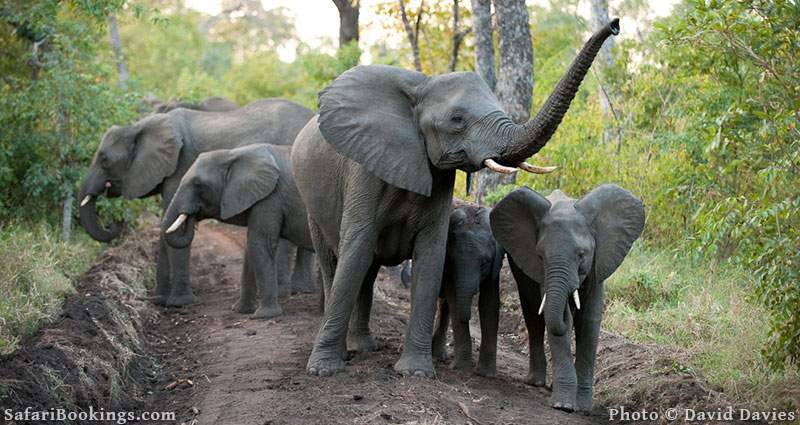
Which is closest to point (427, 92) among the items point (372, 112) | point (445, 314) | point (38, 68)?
point (372, 112)

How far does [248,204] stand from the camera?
41.9 ft

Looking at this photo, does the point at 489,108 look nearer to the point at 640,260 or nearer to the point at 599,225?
the point at 599,225

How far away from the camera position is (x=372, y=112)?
29.2 ft

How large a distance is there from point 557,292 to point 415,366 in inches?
55.3

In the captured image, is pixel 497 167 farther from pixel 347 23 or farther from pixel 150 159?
pixel 347 23

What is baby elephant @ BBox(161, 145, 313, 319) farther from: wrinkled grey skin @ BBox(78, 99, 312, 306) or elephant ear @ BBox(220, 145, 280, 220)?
wrinkled grey skin @ BBox(78, 99, 312, 306)

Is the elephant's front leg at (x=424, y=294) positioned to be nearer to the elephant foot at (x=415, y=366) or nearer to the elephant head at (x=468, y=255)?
the elephant foot at (x=415, y=366)

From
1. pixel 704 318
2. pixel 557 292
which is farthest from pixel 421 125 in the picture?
pixel 704 318

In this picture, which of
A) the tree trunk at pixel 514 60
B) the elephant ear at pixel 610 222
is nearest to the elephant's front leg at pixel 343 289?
the elephant ear at pixel 610 222

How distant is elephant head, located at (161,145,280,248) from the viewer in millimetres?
12828

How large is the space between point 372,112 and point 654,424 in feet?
10.2

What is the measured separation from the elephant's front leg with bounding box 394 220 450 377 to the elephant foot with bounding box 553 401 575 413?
1025mm

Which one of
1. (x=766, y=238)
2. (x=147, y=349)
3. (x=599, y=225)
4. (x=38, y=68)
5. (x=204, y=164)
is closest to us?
(x=766, y=238)

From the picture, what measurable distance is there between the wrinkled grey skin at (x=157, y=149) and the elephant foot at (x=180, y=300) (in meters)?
2.11
